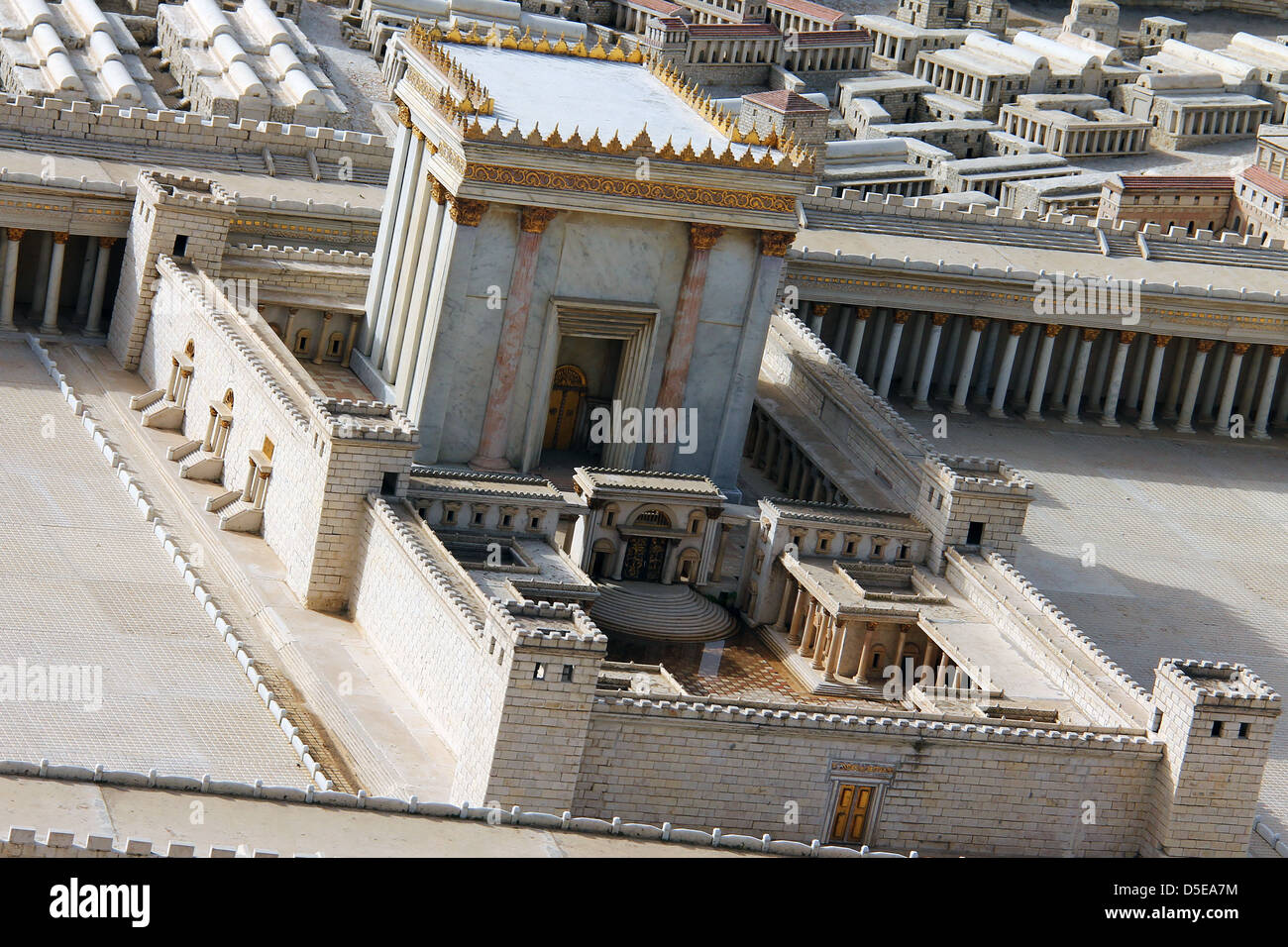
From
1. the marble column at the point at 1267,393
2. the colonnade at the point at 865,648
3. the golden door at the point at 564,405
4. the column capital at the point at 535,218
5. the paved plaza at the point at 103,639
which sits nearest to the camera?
the paved plaza at the point at 103,639

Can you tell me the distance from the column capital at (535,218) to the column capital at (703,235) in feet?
17.7

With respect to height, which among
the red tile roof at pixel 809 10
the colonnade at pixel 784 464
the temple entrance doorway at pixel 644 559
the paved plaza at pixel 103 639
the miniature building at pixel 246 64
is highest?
the red tile roof at pixel 809 10

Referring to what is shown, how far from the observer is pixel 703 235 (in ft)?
346

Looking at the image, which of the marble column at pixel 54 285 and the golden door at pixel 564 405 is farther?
the marble column at pixel 54 285

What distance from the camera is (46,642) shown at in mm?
90375

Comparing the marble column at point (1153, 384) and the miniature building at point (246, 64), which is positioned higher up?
the miniature building at point (246, 64)

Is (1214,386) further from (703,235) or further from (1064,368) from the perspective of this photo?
(703,235)

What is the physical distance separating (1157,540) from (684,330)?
2468 centimetres

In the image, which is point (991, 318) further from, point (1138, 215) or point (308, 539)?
point (308, 539)

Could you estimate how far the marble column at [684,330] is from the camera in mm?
105562

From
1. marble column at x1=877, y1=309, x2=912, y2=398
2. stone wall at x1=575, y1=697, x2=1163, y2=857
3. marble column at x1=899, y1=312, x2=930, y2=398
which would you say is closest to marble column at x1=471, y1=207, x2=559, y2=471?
stone wall at x1=575, y1=697, x2=1163, y2=857

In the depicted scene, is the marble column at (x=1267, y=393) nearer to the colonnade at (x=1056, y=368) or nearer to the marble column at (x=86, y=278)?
the colonnade at (x=1056, y=368)

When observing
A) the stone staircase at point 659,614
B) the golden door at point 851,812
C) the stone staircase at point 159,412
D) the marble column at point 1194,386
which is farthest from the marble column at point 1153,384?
the golden door at point 851,812

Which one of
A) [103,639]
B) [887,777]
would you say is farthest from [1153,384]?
[103,639]
